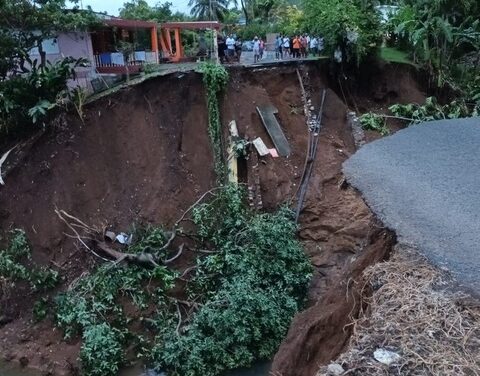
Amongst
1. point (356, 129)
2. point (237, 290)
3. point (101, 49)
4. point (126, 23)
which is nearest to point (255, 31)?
point (126, 23)

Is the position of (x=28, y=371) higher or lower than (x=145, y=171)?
lower

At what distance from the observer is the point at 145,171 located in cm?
1400

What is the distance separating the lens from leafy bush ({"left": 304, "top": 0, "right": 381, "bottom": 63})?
48.3ft

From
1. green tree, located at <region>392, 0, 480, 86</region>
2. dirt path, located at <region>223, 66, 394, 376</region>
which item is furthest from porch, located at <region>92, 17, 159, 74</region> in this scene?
green tree, located at <region>392, 0, 480, 86</region>

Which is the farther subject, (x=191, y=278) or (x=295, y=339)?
(x=191, y=278)

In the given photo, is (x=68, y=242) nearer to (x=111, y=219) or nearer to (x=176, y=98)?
(x=111, y=219)

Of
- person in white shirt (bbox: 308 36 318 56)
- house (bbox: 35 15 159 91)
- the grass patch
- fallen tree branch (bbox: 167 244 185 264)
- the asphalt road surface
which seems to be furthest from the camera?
person in white shirt (bbox: 308 36 318 56)

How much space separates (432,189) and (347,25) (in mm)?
10335

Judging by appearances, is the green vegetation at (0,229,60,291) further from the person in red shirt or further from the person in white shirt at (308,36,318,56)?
the person in red shirt

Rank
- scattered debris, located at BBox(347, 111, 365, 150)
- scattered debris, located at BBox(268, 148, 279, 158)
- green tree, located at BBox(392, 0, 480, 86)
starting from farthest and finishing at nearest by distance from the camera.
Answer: green tree, located at BBox(392, 0, 480, 86), scattered debris, located at BBox(347, 111, 365, 150), scattered debris, located at BBox(268, 148, 279, 158)

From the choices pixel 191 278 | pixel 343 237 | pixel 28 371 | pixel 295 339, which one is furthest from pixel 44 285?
pixel 295 339

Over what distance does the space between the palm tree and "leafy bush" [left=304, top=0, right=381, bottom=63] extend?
2561 cm

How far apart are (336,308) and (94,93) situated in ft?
38.2

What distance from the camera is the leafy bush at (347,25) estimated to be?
14734 millimetres
